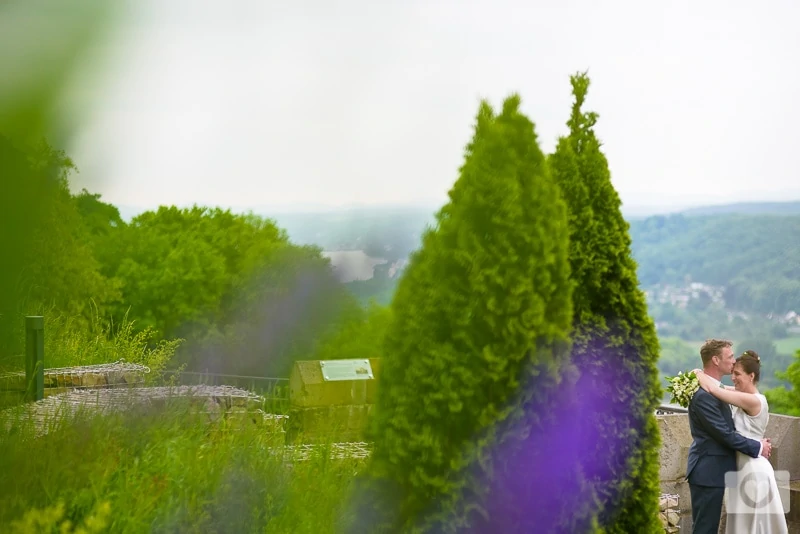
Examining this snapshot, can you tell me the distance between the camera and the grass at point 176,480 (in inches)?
131

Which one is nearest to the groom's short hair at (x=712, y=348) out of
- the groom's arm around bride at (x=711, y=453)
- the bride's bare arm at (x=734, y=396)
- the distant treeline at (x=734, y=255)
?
the bride's bare arm at (x=734, y=396)

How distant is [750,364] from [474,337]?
2.91m

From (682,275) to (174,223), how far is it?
68.2 ft

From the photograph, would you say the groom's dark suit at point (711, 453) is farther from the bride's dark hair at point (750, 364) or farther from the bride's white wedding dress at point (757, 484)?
the bride's dark hair at point (750, 364)

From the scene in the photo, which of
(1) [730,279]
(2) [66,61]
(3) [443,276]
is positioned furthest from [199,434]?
(1) [730,279]

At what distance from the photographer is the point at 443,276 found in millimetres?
3186

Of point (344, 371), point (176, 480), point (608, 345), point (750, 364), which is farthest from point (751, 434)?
point (176, 480)

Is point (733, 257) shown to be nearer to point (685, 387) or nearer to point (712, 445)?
point (685, 387)

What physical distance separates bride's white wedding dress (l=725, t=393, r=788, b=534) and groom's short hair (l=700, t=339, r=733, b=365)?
0.43 metres

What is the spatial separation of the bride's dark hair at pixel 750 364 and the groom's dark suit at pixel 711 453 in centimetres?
26

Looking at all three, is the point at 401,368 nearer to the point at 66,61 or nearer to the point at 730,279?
the point at 66,61

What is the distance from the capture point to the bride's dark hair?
526 cm

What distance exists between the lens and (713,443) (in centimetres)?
526

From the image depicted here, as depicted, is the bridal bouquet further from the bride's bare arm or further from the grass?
the grass
